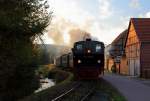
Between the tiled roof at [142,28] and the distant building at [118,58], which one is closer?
the tiled roof at [142,28]

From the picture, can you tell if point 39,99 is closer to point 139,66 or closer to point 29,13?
point 29,13

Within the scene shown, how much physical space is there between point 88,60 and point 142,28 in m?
20.1

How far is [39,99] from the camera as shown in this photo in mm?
23812

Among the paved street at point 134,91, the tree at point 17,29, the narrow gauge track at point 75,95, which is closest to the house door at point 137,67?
the paved street at point 134,91

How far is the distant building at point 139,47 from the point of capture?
54.7m

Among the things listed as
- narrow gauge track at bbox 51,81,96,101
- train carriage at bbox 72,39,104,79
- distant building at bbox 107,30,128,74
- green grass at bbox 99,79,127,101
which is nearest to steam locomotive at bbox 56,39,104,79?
train carriage at bbox 72,39,104,79

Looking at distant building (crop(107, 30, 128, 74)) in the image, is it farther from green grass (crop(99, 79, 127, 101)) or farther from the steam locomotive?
green grass (crop(99, 79, 127, 101))

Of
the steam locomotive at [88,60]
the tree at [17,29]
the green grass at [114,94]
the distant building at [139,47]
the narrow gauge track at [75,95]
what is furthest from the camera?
the distant building at [139,47]

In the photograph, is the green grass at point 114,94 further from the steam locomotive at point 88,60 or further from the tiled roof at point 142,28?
the tiled roof at point 142,28

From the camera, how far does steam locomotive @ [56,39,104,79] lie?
40219 mm

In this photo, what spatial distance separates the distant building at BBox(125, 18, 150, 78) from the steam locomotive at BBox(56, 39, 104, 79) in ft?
40.7

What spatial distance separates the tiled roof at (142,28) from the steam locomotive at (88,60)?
1569 cm

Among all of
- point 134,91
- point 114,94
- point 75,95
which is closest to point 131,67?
point 134,91

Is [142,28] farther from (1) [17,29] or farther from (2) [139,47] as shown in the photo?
(1) [17,29]
